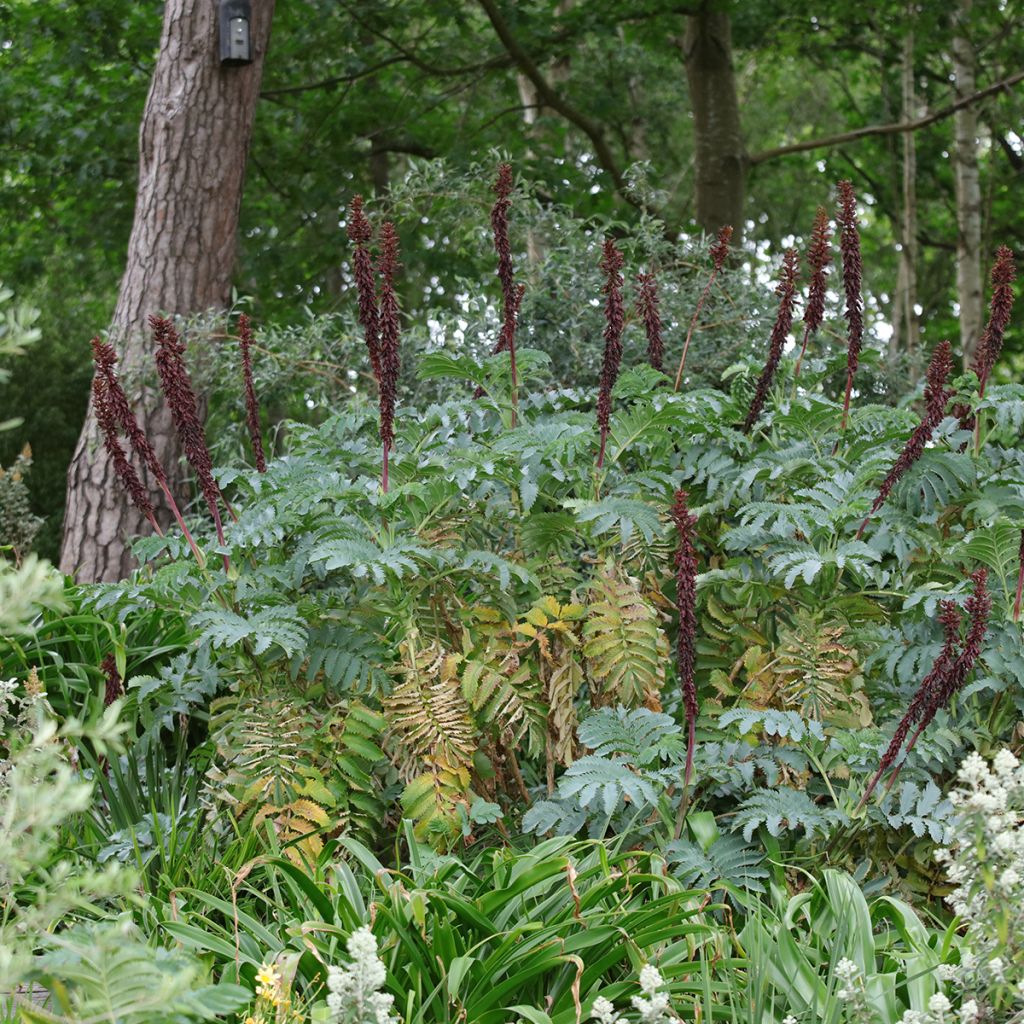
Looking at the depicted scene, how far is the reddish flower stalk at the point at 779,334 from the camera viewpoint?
408 cm

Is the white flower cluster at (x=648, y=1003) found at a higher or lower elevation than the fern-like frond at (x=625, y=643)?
lower

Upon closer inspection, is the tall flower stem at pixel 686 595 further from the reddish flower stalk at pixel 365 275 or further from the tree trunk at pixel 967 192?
the tree trunk at pixel 967 192

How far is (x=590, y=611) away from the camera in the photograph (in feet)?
12.2

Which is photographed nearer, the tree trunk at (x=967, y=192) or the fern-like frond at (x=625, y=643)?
the fern-like frond at (x=625, y=643)

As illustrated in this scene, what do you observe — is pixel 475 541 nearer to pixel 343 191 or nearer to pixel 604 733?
pixel 604 733

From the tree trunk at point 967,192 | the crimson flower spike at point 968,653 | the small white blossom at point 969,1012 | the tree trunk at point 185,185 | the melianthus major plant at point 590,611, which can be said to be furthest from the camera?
the tree trunk at point 967,192

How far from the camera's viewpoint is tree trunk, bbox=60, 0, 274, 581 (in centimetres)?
700

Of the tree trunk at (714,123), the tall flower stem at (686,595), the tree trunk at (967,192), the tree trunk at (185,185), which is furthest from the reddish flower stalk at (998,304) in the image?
the tree trunk at (967,192)

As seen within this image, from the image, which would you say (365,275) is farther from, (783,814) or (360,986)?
(360,986)

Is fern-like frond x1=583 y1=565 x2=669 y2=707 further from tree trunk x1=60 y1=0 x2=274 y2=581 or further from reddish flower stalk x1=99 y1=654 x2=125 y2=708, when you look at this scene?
tree trunk x1=60 y1=0 x2=274 y2=581

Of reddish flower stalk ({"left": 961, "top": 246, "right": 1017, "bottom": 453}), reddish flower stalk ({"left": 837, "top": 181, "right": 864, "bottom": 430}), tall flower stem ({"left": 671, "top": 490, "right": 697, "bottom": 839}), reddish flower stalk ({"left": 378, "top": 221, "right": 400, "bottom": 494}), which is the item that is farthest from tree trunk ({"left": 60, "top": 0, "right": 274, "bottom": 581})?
reddish flower stalk ({"left": 961, "top": 246, "right": 1017, "bottom": 453})

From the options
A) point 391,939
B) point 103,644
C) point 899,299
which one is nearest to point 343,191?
point 899,299

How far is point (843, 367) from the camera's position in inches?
182

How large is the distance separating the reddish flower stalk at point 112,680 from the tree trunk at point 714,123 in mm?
7119
